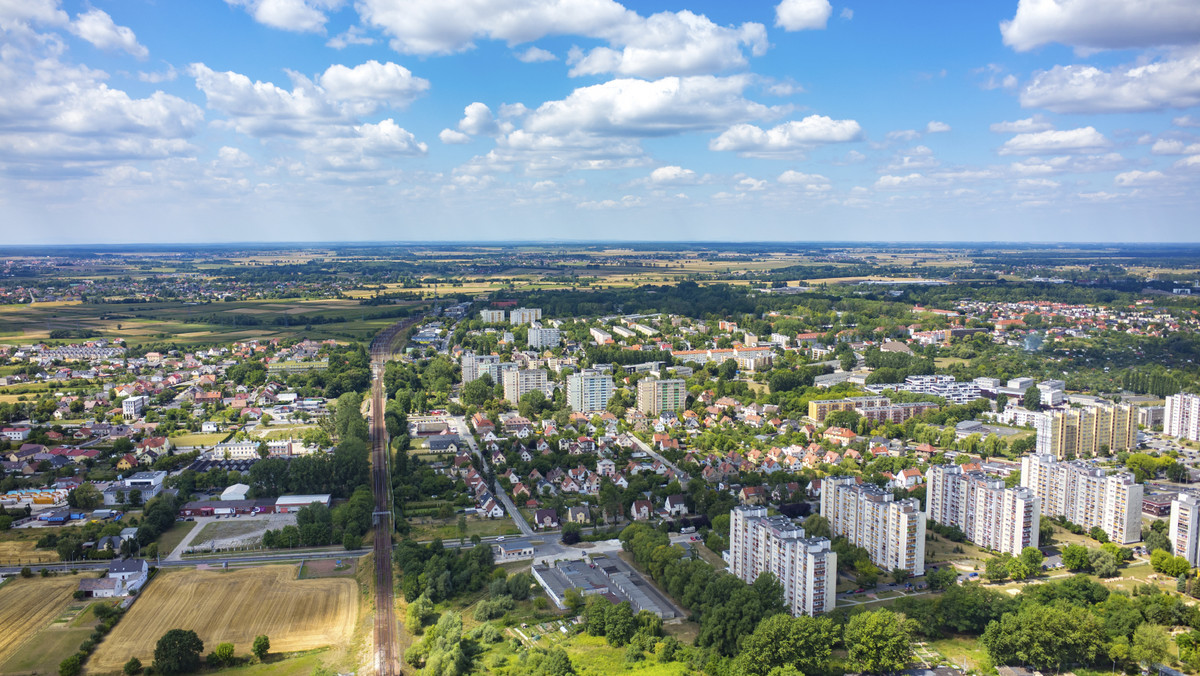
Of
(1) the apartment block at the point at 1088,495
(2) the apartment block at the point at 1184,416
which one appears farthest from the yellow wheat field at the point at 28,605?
(2) the apartment block at the point at 1184,416

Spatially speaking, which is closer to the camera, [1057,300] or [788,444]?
[788,444]

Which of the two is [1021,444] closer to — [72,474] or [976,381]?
[976,381]

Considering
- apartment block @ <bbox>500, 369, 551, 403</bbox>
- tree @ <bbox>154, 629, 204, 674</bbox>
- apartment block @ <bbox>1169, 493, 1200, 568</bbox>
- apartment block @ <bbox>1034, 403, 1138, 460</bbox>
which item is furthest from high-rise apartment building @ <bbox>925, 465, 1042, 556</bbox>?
apartment block @ <bbox>500, 369, 551, 403</bbox>

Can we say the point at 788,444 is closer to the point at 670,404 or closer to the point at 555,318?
the point at 670,404

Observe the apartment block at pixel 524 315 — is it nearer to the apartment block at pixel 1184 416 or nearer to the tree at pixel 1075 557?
A: the apartment block at pixel 1184 416

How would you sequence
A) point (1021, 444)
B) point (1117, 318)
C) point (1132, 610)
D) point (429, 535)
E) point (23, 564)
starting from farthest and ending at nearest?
point (1117, 318), point (1021, 444), point (429, 535), point (23, 564), point (1132, 610)

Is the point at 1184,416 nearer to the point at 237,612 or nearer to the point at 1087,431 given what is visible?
the point at 1087,431

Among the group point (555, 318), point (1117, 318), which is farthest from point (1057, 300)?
point (555, 318)

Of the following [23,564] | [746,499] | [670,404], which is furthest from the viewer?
[670,404]
